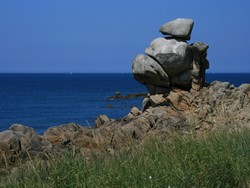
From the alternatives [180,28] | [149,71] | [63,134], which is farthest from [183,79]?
[63,134]

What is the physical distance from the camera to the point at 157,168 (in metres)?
8.41

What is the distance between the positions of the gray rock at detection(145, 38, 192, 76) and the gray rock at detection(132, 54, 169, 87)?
0.30m

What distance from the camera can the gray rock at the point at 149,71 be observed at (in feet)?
98.5

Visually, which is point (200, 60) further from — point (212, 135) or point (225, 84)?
point (212, 135)

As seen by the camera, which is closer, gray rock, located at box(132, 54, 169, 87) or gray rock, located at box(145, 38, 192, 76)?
gray rock, located at box(145, 38, 192, 76)

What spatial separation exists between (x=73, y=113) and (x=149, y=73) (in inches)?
1260

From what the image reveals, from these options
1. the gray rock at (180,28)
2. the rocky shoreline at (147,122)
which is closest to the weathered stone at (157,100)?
the rocky shoreline at (147,122)

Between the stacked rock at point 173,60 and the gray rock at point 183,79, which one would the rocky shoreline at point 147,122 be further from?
the stacked rock at point 173,60

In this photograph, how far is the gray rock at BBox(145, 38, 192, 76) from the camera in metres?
29.5

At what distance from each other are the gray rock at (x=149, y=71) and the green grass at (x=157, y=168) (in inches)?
793

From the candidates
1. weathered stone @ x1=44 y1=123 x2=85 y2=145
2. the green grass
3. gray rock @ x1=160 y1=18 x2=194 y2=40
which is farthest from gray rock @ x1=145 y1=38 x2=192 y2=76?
the green grass

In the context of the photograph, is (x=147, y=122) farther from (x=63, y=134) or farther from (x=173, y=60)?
(x=173, y=60)

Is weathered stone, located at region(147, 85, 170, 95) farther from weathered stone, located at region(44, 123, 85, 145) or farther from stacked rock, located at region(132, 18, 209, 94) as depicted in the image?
weathered stone, located at region(44, 123, 85, 145)

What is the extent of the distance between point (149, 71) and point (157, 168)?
21879 millimetres
